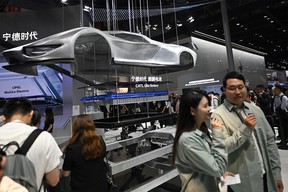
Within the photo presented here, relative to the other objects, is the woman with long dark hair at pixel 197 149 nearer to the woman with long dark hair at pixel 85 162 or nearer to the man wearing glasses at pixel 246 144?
the man wearing glasses at pixel 246 144

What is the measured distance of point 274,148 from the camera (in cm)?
160

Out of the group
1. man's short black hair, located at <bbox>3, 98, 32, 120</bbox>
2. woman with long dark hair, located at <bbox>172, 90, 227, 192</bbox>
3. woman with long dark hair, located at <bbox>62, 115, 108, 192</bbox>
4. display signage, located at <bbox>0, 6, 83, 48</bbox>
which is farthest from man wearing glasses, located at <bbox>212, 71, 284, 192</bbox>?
display signage, located at <bbox>0, 6, 83, 48</bbox>

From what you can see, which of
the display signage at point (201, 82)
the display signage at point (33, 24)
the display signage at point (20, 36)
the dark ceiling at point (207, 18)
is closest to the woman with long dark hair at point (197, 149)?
the display signage at point (33, 24)

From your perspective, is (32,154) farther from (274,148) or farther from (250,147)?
(274,148)

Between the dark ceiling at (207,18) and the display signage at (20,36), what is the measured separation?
2.93ft

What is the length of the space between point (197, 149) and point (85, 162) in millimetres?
1188

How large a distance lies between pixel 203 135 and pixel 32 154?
3.71 feet

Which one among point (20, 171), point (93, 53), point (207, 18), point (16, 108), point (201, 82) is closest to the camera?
point (20, 171)

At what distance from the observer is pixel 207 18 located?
11.8 m

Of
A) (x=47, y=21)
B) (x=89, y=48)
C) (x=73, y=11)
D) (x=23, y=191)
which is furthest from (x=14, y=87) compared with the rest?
(x=23, y=191)

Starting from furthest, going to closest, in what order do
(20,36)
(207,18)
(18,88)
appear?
(207,18)
(18,88)
(20,36)

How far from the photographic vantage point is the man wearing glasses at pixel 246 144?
1406mm

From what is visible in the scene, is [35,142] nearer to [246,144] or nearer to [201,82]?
[246,144]

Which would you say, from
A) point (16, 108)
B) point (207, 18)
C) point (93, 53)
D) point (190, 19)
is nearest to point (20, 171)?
point (16, 108)
